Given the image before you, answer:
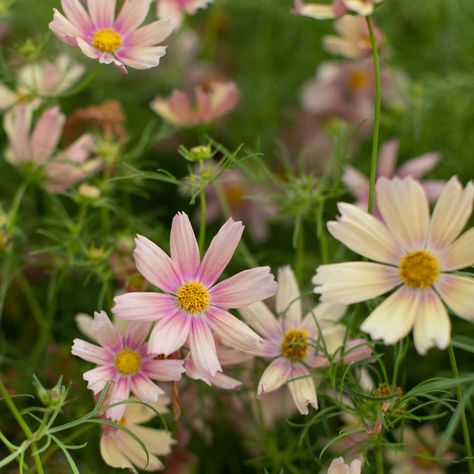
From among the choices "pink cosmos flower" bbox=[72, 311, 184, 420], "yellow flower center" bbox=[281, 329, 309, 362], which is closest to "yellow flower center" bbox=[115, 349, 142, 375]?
"pink cosmos flower" bbox=[72, 311, 184, 420]

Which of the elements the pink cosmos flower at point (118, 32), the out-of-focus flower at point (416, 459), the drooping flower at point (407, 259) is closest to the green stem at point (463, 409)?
the drooping flower at point (407, 259)

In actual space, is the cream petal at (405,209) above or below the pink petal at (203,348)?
above

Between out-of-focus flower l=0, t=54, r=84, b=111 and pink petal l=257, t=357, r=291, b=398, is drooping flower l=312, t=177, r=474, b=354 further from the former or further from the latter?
out-of-focus flower l=0, t=54, r=84, b=111

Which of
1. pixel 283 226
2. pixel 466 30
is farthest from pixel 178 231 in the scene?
pixel 466 30

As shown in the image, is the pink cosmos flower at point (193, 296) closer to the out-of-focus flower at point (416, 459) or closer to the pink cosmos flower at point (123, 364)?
the pink cosmos flower at point (123, 364)

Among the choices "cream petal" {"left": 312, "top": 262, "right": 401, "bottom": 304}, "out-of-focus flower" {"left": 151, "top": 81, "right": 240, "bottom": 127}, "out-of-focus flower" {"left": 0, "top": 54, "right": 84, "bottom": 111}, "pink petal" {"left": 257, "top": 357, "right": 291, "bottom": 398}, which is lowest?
"pink petal" {"left": 257, "top": 357, "right": 291, "bottom": 398}
